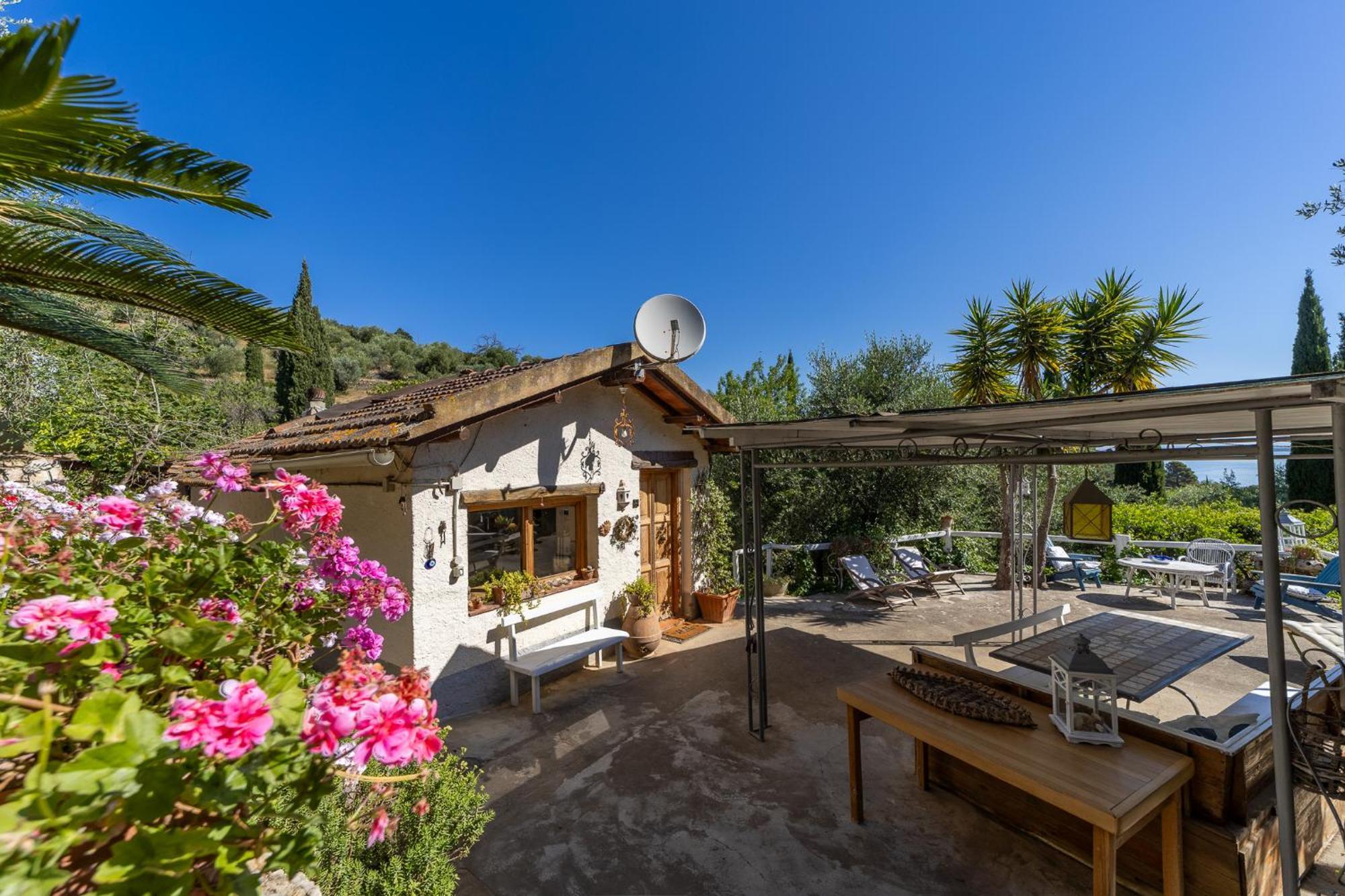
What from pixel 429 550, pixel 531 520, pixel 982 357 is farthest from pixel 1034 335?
pixel 429 550

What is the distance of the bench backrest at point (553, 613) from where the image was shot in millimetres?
6188

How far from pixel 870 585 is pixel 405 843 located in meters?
8.41

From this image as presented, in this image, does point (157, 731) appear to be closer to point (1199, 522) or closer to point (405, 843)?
point (405, 843)

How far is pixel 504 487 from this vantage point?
643cm

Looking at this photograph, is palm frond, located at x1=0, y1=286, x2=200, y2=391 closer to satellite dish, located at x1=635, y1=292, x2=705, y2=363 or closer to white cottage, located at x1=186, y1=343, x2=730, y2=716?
white cottage, located at x1=186, y1=343, x2=730, y2=716

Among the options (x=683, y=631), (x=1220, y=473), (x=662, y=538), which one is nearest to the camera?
(x=683, y=631)

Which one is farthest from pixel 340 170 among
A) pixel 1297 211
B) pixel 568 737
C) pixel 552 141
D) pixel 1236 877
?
pixel 1297 211

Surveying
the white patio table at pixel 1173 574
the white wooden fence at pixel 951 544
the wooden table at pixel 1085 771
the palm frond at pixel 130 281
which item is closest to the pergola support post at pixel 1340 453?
the wooden table at pixel 1085 771

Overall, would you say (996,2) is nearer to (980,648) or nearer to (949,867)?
(980,648)

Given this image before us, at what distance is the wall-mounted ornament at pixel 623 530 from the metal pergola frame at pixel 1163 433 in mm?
2367

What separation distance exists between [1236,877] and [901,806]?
187 cm

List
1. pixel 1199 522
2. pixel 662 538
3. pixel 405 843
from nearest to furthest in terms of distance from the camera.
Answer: pixel 405 843 < pixel 662 538 < pixel 1199 522

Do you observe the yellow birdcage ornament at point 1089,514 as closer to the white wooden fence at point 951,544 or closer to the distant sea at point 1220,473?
the white wooden fence at point 951,544

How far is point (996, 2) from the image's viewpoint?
24.4ft
